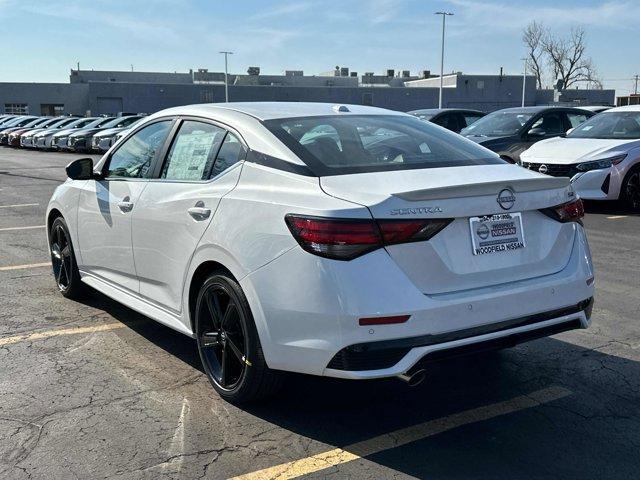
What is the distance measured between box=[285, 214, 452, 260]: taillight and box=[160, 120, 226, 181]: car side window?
3.94 ft

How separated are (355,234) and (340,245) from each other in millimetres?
85

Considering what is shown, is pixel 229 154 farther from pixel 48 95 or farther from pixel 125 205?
pixel 48 95

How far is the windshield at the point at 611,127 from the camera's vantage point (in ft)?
37.2

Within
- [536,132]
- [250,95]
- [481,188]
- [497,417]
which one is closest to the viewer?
[481,188]

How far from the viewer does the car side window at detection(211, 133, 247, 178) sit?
397cm

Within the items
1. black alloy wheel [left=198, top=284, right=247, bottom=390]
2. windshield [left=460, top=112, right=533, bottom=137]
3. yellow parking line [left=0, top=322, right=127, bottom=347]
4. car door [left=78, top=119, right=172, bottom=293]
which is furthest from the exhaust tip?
windshield [left=460, top=112, right=533, bottom=137]

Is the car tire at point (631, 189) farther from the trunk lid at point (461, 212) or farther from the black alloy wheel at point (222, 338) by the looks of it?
the black alloy wheel at point (222, 338)

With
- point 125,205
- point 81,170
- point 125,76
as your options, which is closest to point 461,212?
point 125,205

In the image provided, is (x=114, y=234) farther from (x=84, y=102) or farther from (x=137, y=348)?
(x=84, y=102)

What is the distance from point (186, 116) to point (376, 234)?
2000mm

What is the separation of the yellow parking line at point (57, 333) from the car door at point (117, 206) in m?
0.39

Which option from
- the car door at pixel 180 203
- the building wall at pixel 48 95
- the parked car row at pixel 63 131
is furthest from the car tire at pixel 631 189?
the building wall at pixel 48 95

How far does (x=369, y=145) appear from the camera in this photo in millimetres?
4109

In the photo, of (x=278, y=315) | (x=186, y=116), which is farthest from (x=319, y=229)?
(x=186, y=116)
